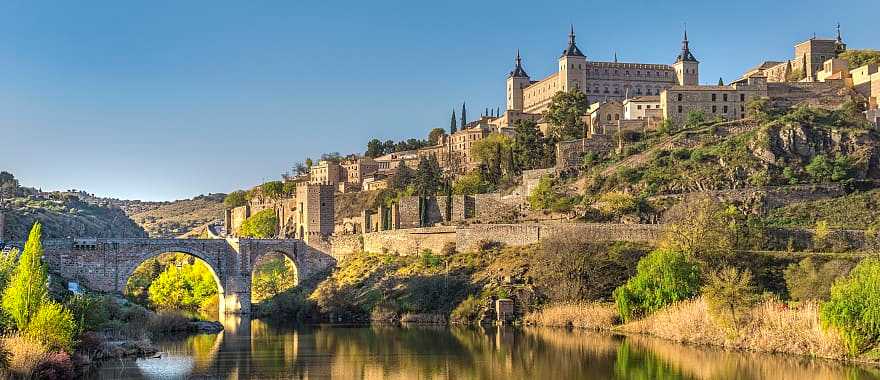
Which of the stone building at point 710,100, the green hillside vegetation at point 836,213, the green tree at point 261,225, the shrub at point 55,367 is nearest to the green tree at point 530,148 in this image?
the stone building at point 710,100

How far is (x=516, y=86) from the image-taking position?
118m

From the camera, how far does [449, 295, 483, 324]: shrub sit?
60.2 meters

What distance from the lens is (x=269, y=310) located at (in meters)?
72.2

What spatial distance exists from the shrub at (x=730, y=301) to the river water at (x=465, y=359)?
1577mm

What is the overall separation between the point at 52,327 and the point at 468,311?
28.1 m

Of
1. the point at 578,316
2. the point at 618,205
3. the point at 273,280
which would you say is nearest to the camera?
the point at 578,316

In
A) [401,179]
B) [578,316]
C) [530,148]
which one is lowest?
[578,316]

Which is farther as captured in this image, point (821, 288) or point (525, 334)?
point (525, 334)

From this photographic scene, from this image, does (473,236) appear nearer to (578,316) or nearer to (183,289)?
(578,316)

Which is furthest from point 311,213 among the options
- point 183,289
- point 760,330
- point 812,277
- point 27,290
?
point 27,290

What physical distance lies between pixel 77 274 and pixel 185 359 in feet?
90.7

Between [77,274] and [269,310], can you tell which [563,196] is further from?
[77,274]

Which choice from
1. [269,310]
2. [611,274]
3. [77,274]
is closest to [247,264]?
[269,310]

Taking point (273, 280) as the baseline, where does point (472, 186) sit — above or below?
above
